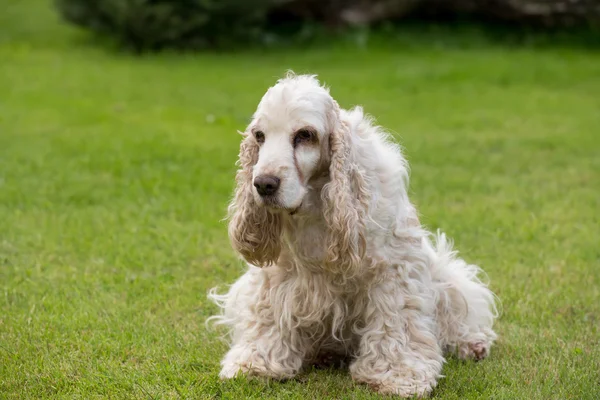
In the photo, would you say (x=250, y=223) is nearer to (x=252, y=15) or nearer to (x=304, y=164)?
(x=304, y=164)

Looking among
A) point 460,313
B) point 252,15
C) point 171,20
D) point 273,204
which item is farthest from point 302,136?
point 252,15

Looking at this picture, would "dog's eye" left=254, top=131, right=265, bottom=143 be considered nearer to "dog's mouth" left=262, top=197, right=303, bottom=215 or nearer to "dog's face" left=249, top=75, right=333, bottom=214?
"dog's face" left=249, top=75, right=333, bottom=214

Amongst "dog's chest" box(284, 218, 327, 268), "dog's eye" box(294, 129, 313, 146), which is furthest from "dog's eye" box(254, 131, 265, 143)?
"dog's chest" box(284, 218, 327, 268)

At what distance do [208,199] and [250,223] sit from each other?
3.90m

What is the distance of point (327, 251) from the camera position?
468 cm

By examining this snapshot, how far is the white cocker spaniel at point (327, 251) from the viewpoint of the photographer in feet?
15.0

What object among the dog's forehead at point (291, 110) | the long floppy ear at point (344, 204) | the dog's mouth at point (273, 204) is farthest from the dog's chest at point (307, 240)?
the dog's forehead at point (291, 110)

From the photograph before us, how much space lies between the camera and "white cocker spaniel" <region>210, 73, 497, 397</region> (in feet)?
15.0

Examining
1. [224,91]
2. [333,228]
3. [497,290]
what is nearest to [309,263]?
[333,228]

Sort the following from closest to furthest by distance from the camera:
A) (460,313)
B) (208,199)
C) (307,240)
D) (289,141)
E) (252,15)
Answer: (289,141)
(307,240)
(460,313)
(208,199)
(252,15)

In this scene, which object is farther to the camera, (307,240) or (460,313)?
(460,313)

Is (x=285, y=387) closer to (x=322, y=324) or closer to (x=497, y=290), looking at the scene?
(x=322, y=324)

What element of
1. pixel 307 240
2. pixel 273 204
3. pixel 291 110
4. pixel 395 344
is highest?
pixel 291 110

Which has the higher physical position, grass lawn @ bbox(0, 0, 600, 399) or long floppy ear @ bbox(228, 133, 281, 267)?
long floppy ear @ bbox(228, 133, 281, 267)
